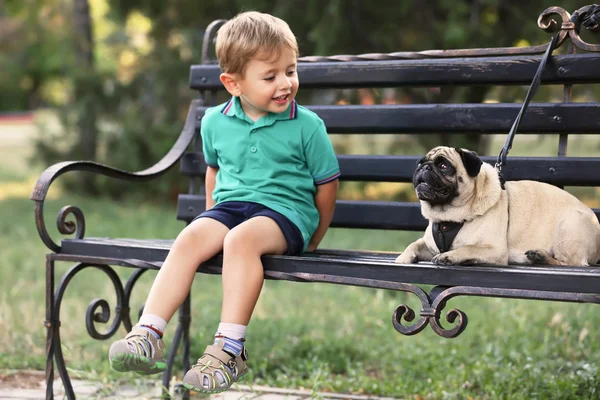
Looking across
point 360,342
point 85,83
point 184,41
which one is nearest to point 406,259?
point 360,342

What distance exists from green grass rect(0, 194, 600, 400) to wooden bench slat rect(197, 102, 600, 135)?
115 centimetres

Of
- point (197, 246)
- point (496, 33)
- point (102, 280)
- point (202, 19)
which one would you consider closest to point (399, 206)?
point (197, 246)

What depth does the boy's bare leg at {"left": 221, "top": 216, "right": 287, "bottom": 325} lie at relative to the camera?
9.41 ft

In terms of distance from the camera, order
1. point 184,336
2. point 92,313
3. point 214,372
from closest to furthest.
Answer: point 214,372 < point 92,313 < point 184,336

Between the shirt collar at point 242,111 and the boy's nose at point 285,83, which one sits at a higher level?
the boy's nose at point 285,83

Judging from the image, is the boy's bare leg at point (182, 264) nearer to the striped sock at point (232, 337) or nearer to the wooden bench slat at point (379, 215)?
the striped sock at point (232, 337)

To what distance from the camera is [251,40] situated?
313 centimetres

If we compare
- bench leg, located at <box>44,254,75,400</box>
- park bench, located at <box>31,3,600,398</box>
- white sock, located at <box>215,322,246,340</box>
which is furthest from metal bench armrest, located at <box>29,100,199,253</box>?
white sock, located at <box>215,322,246,340</box>

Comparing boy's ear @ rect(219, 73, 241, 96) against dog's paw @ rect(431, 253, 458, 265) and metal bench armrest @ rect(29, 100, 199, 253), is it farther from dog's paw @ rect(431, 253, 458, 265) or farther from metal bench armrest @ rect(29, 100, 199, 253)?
dog's paw @ rect(431, 253, 458, 265)

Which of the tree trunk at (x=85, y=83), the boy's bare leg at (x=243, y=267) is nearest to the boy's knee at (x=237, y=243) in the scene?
→ the boy's bare leg at (x=243, y=267)

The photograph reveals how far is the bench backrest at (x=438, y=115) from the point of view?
337 centimetres

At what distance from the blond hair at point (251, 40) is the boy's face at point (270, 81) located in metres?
0.02

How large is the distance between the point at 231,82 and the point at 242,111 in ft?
0.48

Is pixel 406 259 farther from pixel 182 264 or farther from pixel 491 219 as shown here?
pixel 182 264
